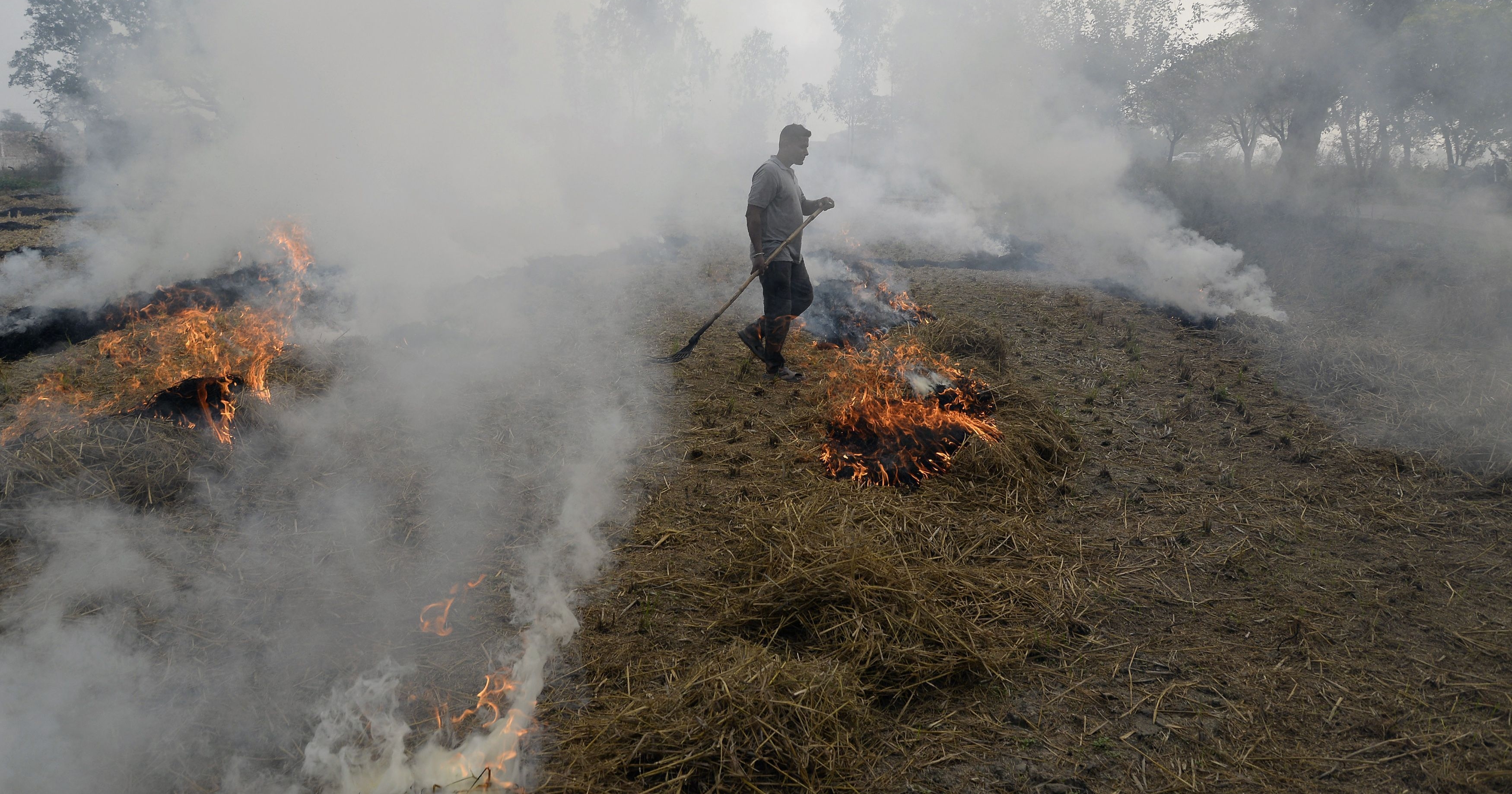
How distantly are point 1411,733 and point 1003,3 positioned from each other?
62.6 ft

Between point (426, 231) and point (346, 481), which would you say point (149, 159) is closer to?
point (426, 231)

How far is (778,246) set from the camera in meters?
5.41

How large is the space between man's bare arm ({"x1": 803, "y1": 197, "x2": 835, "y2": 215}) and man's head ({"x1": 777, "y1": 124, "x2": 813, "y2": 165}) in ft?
1.18

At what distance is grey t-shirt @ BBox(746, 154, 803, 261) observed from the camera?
5.42 m

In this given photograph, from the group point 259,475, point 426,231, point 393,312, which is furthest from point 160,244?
point 259,475

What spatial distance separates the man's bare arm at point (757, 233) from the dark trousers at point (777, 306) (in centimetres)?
10

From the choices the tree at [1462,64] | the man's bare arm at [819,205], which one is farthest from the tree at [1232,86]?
the man's bare arm at [819,205]

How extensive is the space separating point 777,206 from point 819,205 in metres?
0.57

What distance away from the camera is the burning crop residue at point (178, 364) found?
12.7 ft

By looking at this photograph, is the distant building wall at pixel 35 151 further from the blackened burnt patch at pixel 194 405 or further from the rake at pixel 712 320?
the rake at pixel 712 320

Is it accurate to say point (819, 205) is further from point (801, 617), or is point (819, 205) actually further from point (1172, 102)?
point (1172, 102)

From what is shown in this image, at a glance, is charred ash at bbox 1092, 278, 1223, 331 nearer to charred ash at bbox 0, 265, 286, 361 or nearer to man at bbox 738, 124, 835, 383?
man at bbox 738, 124, 835, 383

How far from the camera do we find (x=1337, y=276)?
9.21 meters

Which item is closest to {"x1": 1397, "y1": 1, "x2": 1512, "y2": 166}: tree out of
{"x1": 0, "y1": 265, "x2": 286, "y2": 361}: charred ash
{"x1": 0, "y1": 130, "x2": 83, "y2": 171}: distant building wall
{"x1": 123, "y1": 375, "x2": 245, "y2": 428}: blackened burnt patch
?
{"x1": 123, "y1": 375, "x2": 245, "y2": 428}: blackened burnt patch
